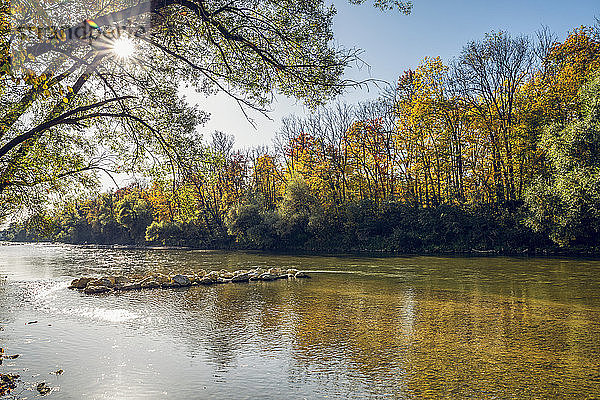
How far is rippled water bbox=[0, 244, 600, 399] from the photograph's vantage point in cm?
617

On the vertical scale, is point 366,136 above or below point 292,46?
above

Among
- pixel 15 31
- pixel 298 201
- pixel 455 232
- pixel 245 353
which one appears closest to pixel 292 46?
pixel 15 31

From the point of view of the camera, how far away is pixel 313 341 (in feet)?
28.2

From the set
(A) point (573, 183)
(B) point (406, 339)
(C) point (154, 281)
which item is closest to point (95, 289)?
(C) point (154, 281)

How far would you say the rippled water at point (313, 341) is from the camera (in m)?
6.17

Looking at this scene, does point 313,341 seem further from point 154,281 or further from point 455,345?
point 154,281

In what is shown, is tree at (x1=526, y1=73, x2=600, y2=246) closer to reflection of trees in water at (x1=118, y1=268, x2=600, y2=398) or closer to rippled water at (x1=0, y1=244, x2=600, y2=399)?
rippled water at (x1=0, y1=244, x2=600, y2=399)

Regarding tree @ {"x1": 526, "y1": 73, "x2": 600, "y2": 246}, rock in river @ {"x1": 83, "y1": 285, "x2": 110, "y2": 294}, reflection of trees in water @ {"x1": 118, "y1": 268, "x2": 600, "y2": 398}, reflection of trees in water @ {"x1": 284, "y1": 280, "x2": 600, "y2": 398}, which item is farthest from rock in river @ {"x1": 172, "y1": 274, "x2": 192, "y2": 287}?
tree @ {"x1": 526, "y1": 73, "x2": 600, "y2": 246}

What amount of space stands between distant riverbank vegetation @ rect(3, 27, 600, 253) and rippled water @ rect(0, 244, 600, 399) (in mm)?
10498

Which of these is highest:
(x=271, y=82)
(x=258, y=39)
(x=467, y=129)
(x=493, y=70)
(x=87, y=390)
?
(x=493, y=70)

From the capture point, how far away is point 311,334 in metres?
9.17

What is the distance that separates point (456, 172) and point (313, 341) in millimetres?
32341

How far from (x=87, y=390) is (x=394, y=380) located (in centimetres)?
435

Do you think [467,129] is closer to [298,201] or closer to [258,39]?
[298,201]
